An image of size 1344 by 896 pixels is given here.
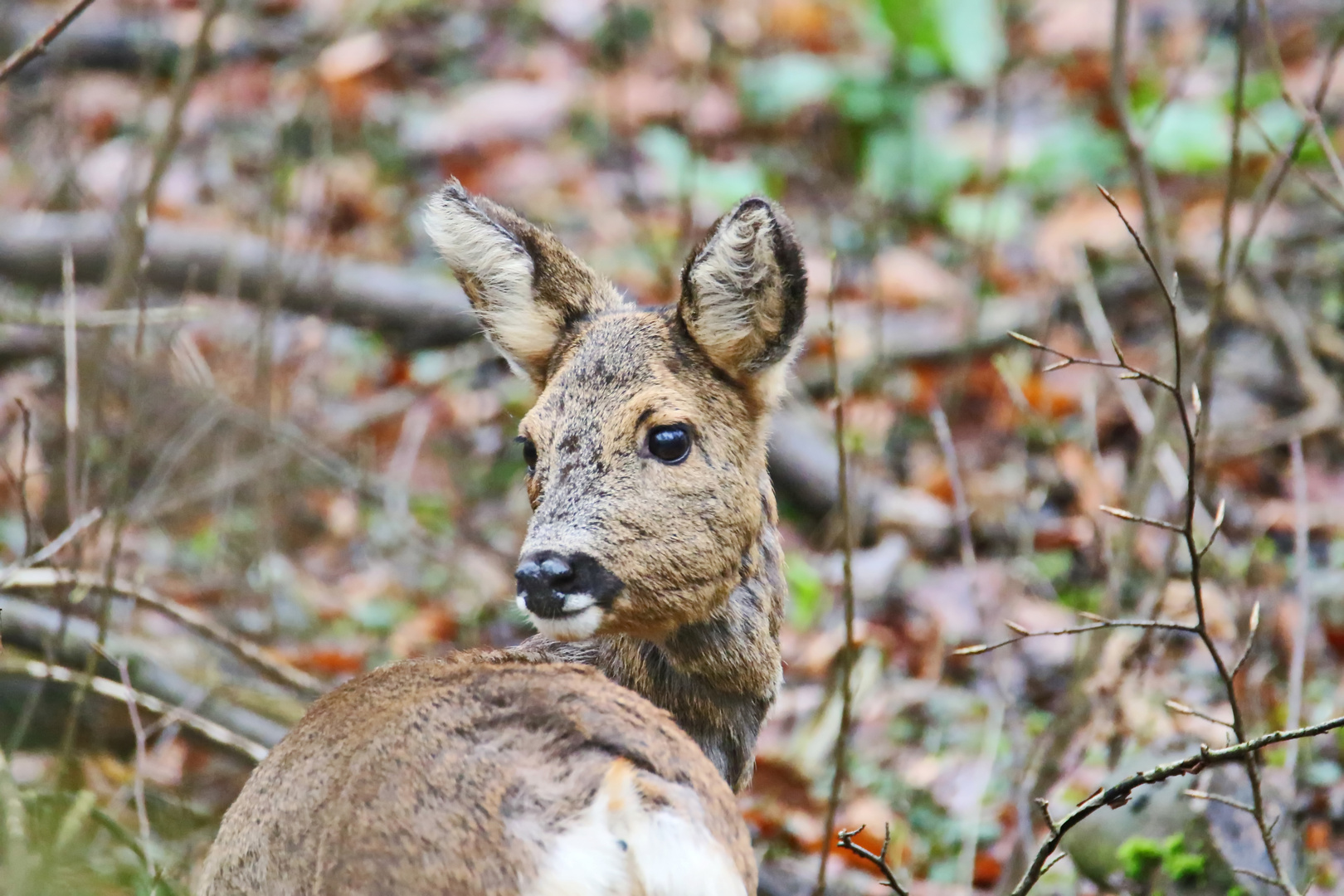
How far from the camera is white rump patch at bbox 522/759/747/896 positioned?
228cm

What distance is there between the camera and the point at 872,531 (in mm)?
7480

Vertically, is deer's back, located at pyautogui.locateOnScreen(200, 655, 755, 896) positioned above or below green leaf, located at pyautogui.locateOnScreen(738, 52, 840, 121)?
below

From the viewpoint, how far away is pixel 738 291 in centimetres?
338

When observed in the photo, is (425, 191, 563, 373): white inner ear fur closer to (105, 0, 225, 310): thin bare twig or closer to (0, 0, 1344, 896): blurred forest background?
(0, 0, 1344, 896): blurred forest background

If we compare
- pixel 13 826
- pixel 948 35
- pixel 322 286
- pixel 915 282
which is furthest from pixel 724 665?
pixel 948 35

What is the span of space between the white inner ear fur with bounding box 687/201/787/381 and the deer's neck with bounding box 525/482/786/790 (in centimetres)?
36

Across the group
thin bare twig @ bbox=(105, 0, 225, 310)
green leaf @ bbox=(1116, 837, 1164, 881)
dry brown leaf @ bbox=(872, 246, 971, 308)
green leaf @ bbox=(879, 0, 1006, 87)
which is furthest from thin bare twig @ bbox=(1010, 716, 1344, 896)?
green leaf @ bbox=(879, 0, 1006, 87)

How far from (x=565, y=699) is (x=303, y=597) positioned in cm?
510

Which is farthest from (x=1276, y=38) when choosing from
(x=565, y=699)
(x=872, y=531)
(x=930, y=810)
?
(x=565, y=699)

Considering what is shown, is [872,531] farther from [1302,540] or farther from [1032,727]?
[1302,540]

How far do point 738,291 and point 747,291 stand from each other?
0.02 meters

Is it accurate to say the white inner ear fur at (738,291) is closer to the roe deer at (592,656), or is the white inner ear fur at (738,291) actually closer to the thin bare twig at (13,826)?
the roe deer at (592,656)

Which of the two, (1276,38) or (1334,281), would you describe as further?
(1276,38)

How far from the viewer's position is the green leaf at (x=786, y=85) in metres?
10.2
